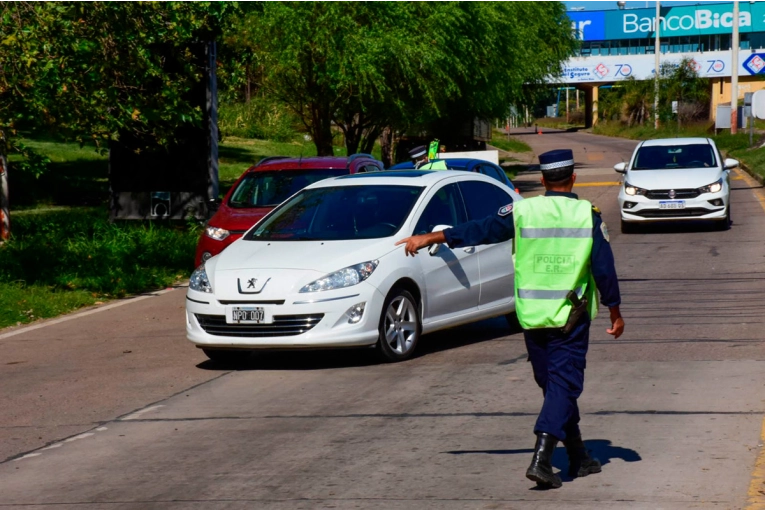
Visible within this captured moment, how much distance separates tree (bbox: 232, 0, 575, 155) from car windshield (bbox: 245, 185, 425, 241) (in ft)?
44.8

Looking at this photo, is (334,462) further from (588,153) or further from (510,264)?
(588,153)

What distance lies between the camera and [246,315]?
9773mm

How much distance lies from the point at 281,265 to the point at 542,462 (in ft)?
14.7

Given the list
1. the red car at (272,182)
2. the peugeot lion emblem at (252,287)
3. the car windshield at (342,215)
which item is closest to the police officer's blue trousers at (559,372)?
the peugeot lion emblem at (252,287)

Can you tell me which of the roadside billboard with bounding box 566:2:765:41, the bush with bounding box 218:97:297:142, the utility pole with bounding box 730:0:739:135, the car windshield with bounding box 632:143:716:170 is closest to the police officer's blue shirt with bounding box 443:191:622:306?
the car windshield with bounding box 632:143:716:170

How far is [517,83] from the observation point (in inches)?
1391

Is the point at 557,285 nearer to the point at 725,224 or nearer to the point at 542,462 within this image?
the point at 542,462

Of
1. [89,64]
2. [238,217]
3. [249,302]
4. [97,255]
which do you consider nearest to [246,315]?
[249,302]

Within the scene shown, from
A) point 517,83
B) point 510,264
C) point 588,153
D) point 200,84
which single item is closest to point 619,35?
point 588,153

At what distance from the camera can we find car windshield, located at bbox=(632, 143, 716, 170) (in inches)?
866

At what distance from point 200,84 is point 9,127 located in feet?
19.3

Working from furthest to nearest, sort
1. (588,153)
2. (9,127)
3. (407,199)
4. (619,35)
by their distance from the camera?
1. (619,35)
2. (588,153)
3. (9,127)
4. (407,199)

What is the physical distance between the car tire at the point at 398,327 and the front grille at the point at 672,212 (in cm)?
1132

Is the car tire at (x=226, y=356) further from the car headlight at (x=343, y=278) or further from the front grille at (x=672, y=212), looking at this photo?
the front grille at (x=672, y=212)
